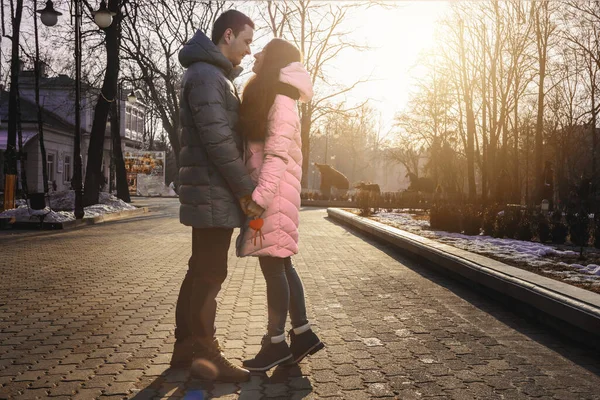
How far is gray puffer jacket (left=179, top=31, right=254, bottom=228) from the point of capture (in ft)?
11.7

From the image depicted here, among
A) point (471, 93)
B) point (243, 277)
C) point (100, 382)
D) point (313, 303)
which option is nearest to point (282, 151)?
point (100, 382)

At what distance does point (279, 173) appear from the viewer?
366cm

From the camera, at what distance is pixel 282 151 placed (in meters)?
3.66

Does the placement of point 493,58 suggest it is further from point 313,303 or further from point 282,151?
point 282,151

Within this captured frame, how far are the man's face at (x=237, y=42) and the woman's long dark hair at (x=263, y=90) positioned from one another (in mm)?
128

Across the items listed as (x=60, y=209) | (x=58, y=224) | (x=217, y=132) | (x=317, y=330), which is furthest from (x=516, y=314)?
(x=60, y=209)

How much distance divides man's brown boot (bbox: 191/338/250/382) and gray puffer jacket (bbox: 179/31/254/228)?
28.3 inches

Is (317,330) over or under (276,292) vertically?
under

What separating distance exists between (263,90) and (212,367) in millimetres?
1589

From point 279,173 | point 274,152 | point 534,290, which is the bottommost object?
point 534,290

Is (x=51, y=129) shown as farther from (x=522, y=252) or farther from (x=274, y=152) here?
(x=274, y=152)

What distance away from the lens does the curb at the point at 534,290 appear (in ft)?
15.2

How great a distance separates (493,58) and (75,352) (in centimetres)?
2740

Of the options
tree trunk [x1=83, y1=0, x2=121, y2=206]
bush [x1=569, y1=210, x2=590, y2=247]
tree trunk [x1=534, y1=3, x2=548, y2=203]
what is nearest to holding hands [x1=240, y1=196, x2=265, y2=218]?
bush [x1=569, y1=210, x2=590, y2=247]
